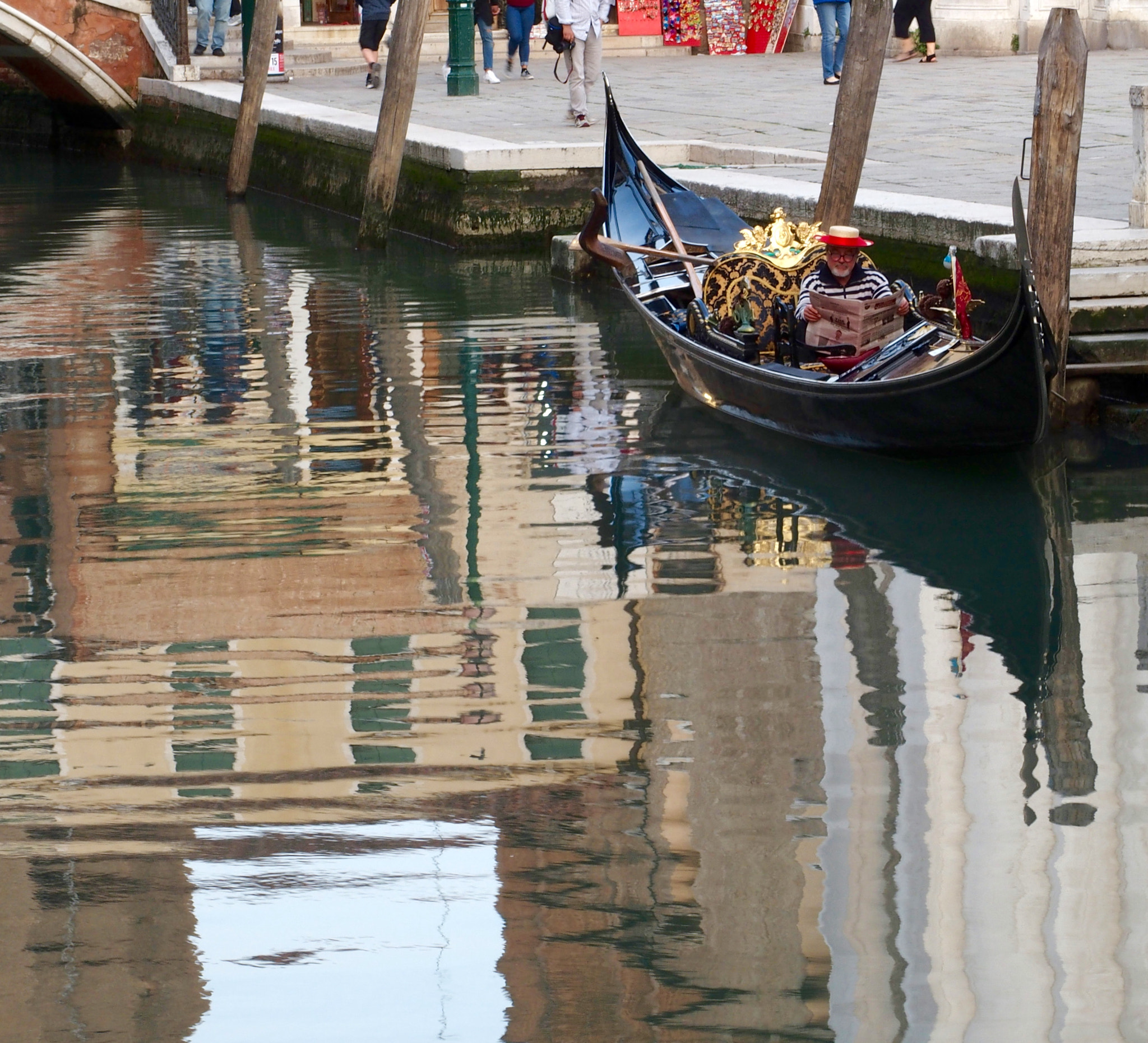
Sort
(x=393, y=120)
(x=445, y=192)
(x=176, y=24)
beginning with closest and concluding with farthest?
(x=393, y=120)
(x=445, y=192)
(x=176, y=24)

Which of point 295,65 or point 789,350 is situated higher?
point 295,65

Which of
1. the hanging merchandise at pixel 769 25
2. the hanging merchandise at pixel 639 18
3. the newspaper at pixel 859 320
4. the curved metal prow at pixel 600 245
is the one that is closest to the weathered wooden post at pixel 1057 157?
the newspaper at pixel 859 320

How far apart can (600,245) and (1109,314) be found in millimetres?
1913

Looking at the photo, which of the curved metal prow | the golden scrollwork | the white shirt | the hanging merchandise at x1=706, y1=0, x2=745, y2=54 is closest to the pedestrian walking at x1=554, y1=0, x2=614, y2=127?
the white shirt

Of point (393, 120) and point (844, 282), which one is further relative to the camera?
point (393, 120)

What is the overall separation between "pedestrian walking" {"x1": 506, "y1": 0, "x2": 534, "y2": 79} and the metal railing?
7.37 ft

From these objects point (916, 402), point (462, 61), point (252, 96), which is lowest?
point (916, 402)

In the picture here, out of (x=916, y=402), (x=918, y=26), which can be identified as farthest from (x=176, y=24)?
(x=916, y=402)

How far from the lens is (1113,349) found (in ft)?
16.6

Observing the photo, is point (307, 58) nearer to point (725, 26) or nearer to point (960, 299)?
point (725, 26)

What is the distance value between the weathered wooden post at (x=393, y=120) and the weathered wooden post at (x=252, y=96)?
1.95 m

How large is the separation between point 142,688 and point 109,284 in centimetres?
516

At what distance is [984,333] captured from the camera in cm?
563

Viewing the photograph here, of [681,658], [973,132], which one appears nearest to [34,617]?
[681,658]
